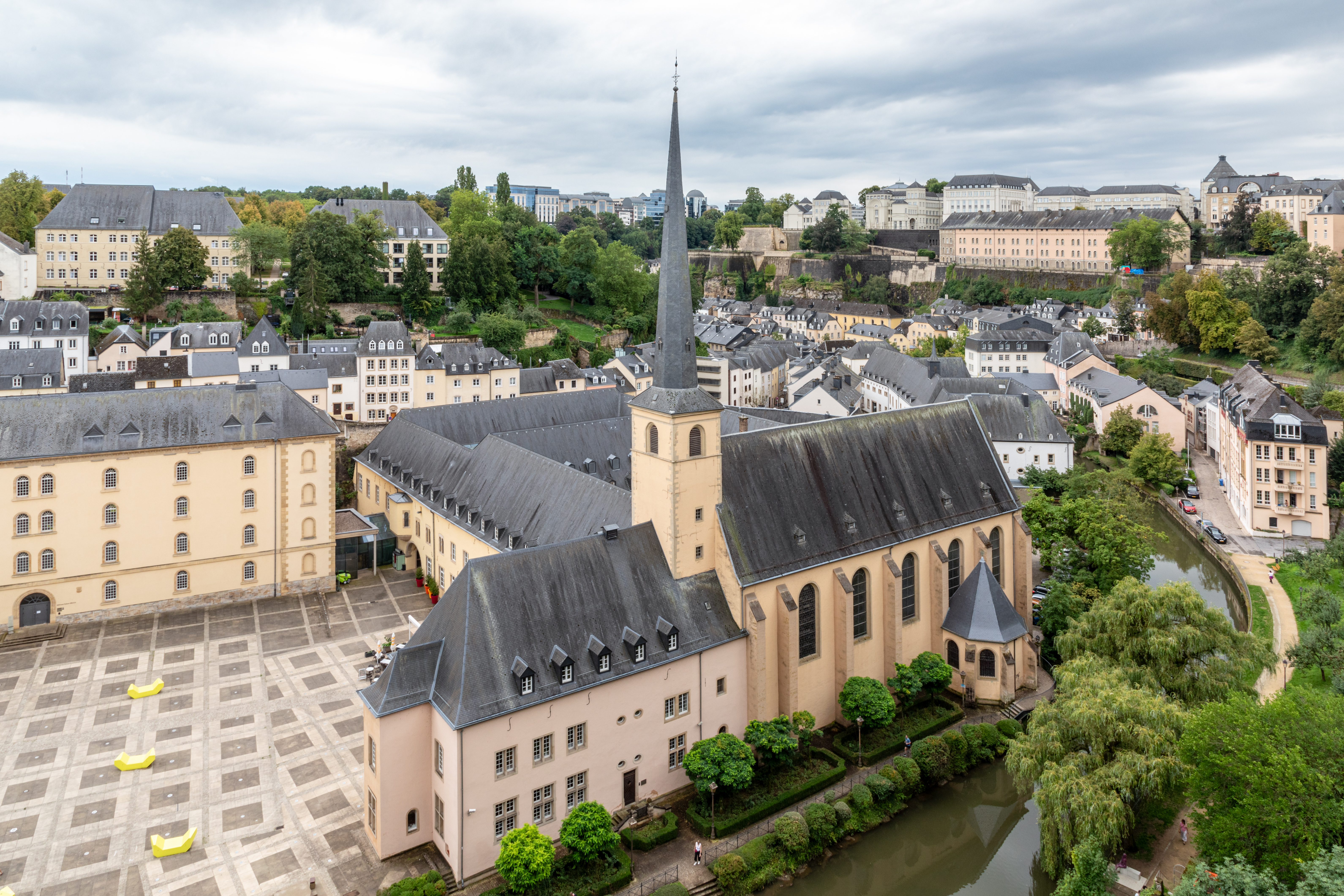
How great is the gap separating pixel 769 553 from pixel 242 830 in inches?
766

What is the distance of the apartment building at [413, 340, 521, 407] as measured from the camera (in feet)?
247

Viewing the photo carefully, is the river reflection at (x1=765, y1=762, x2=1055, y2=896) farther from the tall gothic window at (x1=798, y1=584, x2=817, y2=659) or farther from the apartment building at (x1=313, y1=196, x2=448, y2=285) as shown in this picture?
the apartment building at (x1=313, y1=196, x2=448, y2=285)

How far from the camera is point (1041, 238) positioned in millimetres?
140625

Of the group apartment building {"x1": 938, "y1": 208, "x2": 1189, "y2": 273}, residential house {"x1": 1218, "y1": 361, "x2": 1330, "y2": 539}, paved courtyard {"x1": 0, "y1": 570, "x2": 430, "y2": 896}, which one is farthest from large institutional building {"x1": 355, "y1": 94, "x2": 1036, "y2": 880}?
apartment building {"x1": 938, "y1": 208, "x2": 1189, "y2": 273}

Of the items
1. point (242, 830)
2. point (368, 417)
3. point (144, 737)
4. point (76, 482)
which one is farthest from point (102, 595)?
point (368, 417)

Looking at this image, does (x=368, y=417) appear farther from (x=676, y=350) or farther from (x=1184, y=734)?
(x=1184, y=734)

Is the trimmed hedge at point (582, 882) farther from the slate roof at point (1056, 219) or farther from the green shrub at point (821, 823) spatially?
the slate roof at point (1056, 219)

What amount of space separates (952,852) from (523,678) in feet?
50.9

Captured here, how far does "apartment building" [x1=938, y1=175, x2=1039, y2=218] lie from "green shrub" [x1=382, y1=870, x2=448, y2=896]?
172 metres

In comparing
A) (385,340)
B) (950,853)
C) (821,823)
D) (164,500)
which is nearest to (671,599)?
(821,823)

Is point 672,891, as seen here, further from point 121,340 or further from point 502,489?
point 121,340

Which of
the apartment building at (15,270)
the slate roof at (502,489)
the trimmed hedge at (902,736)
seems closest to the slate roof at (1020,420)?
the trimmed hedge at (902,736)

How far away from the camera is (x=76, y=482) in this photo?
40.8m

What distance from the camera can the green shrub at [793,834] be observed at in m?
26.1
